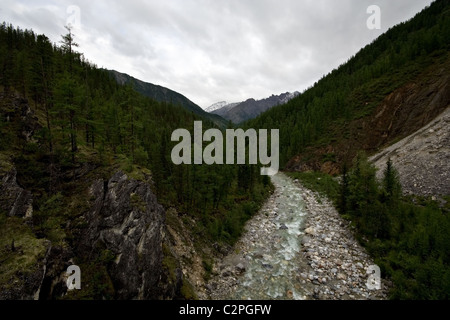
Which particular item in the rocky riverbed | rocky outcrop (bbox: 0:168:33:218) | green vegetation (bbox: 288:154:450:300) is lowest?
the rocky riverbed

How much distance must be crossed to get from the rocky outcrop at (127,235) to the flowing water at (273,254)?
23.3 ft

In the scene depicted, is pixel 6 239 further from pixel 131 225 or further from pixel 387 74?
pixel 387 74

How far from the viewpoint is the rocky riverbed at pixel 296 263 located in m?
14.6

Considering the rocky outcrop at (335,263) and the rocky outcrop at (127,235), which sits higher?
the rocky outcrop at (127,235)

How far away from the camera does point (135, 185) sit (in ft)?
46.1

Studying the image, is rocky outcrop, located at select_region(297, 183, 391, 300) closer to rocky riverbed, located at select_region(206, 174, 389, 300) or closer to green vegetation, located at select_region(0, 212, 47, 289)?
rocky riverbed, located at select_region(206, 174, 389, 300)

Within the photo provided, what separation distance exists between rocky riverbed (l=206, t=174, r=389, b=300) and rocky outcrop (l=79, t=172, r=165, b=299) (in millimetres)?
5814

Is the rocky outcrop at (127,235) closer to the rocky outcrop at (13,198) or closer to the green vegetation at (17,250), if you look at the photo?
the green vegetation at (17,250)

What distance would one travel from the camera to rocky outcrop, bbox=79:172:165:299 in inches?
432

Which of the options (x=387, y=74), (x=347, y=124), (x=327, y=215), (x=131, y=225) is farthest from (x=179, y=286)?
(x=387, y=74)

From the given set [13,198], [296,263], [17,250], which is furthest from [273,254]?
[13,198]

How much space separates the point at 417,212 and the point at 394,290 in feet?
32.6

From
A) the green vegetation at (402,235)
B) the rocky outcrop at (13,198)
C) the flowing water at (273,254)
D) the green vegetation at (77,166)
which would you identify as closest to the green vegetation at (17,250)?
the green vegetation at (77,166)

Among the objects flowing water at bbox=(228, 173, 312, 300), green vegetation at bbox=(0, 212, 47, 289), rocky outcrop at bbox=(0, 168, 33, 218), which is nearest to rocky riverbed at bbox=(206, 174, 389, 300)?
flowing water at bbox=(228, 173, 312, 300)
